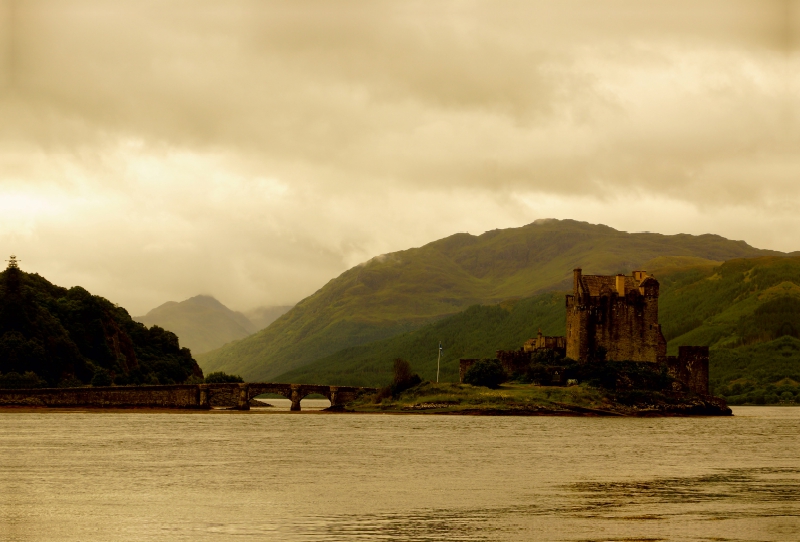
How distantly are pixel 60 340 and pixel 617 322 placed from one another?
86324 millimetres

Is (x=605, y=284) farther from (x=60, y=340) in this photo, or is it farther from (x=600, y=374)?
(x=60, y=340)

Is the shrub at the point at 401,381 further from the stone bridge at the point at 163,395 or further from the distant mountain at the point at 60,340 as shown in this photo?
the distant mountain at the point at 60,340

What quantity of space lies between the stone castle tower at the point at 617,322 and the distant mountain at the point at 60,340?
74501mm

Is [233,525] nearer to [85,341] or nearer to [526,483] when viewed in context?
[526,483]

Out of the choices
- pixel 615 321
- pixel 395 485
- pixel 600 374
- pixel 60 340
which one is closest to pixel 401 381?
pixel 600 374

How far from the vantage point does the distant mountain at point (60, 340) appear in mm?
161500

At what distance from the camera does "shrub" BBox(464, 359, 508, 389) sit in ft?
474

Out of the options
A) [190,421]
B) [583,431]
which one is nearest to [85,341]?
[190,421]

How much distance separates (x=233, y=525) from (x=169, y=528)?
8.04ft

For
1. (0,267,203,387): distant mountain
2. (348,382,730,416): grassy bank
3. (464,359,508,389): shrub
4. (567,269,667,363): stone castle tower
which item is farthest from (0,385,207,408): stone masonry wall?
(567,269,667,363): stone castle tower

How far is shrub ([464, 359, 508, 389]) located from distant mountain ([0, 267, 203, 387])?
59.8 m

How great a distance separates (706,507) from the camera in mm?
48438

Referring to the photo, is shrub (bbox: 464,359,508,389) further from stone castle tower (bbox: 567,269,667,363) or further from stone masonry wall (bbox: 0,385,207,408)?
stone masonry wall (bbox: 0,385,207,408)

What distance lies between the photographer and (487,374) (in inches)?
5699
